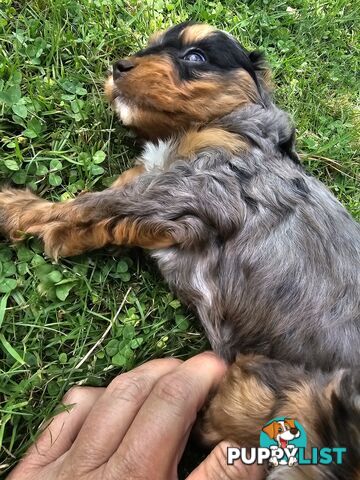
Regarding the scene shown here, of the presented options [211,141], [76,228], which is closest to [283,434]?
[76,228]

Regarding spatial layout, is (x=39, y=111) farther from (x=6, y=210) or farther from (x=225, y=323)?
(x=225, y=323)

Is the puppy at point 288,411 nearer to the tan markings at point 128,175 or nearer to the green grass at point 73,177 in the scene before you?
the green grass at point 73,177

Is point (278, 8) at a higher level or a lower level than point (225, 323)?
higher

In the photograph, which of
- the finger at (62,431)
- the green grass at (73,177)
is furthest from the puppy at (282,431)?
the finger at (62,431)

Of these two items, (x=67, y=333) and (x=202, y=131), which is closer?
(x=67, y=333)

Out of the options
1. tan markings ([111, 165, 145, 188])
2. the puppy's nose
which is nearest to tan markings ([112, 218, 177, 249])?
tan markings ([111, 165, 145, 188])

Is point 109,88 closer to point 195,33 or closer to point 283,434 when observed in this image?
point 195,33

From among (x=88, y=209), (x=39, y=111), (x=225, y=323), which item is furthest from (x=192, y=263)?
(x=39, y=111)
